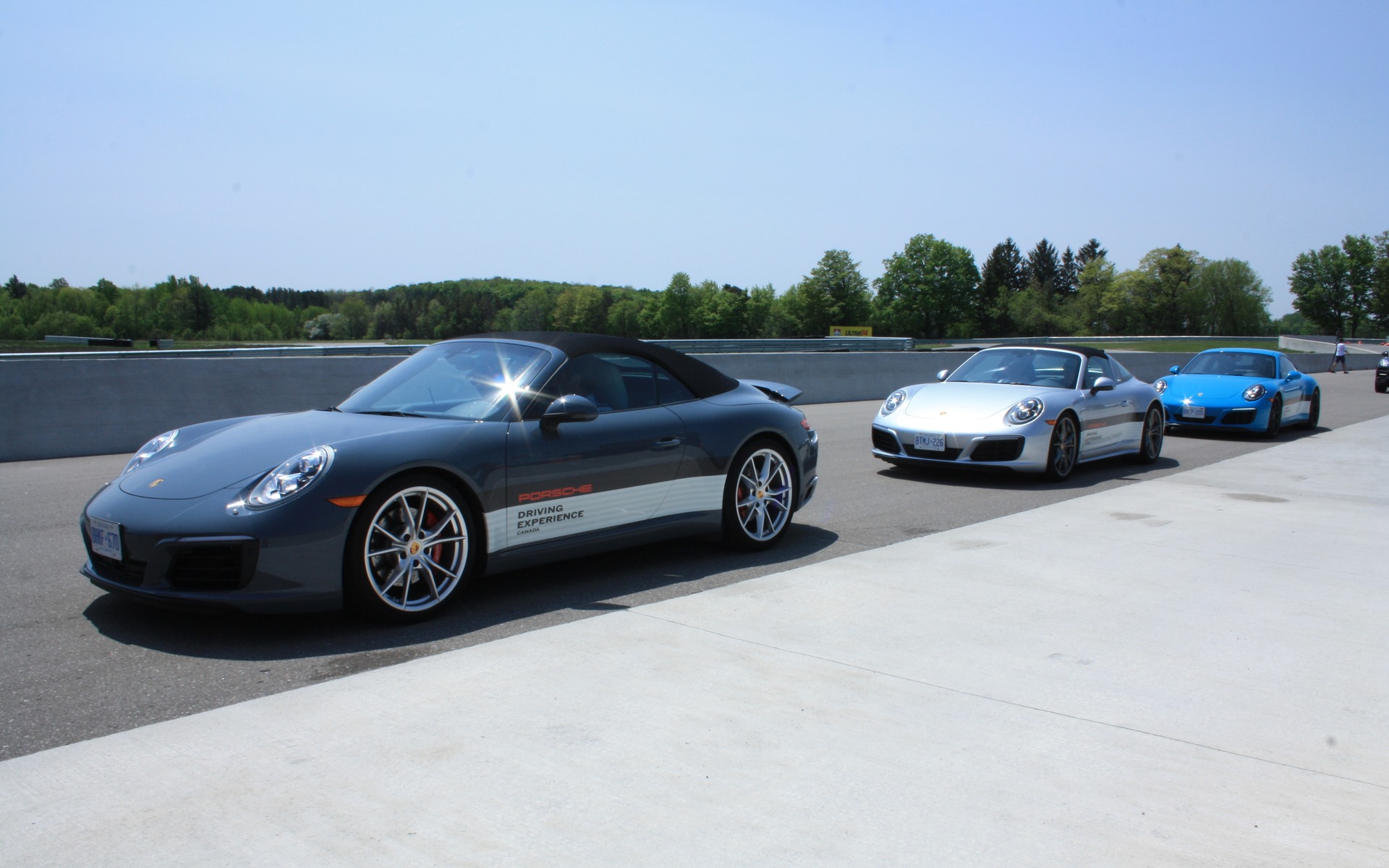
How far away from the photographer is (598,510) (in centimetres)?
509

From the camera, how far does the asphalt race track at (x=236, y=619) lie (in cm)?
345

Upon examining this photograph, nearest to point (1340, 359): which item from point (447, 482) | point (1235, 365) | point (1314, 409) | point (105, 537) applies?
point (1314, 409)

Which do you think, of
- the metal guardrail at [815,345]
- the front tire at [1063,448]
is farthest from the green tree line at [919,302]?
the front tire at [1063,448]

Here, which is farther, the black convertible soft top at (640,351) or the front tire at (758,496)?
the front tire at (758,496)

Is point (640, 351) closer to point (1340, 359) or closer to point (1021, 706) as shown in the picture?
point (1021, 706)

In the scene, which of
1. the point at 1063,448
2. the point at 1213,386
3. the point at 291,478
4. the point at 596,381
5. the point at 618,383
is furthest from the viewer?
the point at 1213,386

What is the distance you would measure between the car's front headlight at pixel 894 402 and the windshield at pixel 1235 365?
6.91 metres

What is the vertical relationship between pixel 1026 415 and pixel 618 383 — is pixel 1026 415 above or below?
below

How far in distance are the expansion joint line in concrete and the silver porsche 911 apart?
201 inches

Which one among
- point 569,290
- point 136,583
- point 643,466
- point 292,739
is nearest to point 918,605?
point 643,466

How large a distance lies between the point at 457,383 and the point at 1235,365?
1319 cm

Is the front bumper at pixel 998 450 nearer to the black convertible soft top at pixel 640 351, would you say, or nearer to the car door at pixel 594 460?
the black convertible soft top at pixel 640 351

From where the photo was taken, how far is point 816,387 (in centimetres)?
2047

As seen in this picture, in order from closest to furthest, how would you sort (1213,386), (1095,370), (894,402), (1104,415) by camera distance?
(894,402)
(1104,415)
(1095,370)
(1213,386)
